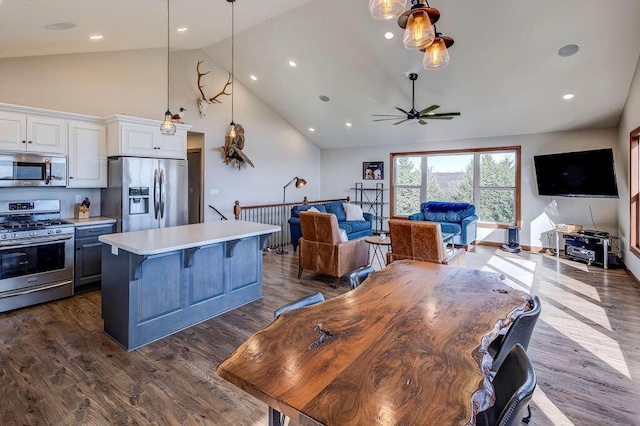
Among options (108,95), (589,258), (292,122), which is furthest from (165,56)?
(589,258)

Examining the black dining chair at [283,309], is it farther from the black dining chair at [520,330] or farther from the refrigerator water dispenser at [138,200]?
the refrigerator water dispenser at [138,200]

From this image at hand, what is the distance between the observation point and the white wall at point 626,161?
480 centimetres

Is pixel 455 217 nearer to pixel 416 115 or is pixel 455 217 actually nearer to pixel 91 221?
pixel 416 115

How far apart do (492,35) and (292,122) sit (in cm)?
527

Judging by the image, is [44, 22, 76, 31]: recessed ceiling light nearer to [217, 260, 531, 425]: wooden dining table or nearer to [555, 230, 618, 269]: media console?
[217, 260, 531, 425]: wooden dining table

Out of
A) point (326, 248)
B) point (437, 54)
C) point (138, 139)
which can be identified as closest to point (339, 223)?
point (326, 248)

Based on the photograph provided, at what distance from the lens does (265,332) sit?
1.43 m

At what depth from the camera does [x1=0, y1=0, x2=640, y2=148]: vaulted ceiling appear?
3971 millimetres

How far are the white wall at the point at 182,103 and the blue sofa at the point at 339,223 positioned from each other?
1341mm

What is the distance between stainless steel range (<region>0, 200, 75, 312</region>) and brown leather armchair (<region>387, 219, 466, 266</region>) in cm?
416

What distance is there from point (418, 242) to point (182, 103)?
5140 mm

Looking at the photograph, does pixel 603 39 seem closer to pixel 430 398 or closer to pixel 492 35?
pixel 492 35

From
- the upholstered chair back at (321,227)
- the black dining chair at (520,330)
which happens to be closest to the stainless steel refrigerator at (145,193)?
the upholstered chair back at (321,227)

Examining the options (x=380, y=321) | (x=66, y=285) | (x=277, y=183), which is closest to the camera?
(x=380, y=321)
